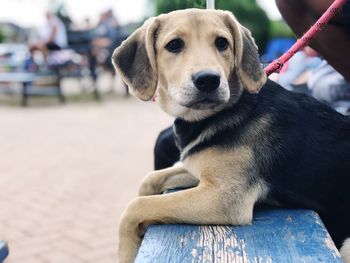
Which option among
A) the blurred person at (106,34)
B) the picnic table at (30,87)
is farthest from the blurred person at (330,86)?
the blurred person at (106,34)

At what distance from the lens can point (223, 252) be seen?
7.00 feet

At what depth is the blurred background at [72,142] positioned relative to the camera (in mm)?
4906

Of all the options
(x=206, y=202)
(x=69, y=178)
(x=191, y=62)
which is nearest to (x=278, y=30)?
(x=69, y=178)

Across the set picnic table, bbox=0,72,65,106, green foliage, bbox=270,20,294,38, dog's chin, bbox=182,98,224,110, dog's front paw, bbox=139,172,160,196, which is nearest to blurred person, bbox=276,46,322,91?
dog's front paw, bbox=139,172,160,196

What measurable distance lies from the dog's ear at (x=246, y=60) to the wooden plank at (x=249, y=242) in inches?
26.4

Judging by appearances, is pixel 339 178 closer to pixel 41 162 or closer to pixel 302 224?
pixel 302 224

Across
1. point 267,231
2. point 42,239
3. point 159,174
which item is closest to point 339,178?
point 267,231

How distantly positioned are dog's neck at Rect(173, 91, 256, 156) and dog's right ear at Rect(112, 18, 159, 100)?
0.28 m

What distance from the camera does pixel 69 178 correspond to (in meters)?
7.07

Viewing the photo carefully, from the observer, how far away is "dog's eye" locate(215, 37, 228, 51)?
9.27 ft

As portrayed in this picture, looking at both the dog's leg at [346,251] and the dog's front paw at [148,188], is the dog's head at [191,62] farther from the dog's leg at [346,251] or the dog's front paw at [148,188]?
the dog's leg at [346,251]

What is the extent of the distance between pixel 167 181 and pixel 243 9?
4.76 metres

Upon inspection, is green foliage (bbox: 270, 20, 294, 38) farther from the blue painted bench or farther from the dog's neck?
the dog's neck

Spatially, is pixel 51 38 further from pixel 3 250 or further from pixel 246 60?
pixel 246 60
